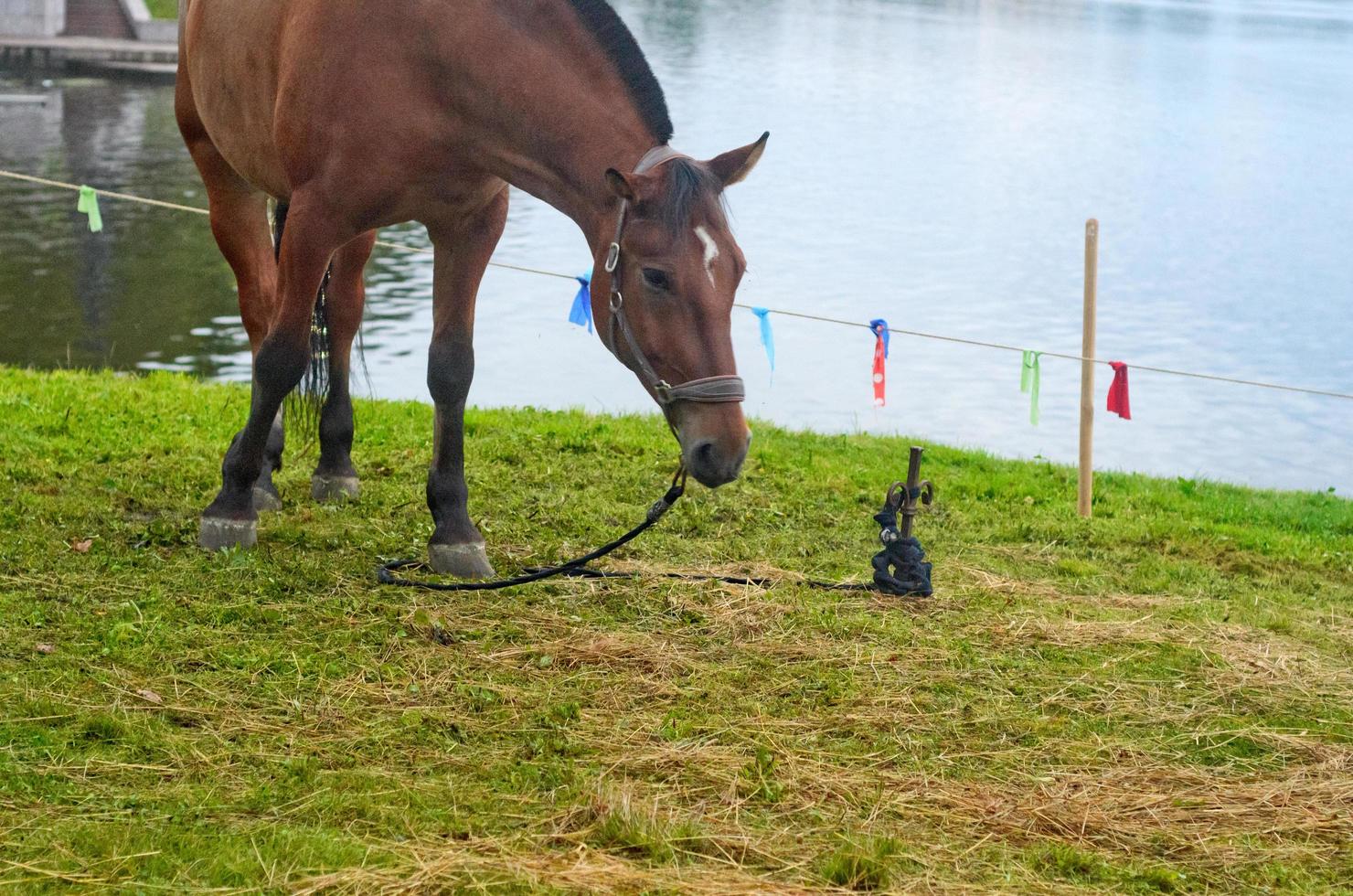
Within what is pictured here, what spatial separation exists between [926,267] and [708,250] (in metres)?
13.4

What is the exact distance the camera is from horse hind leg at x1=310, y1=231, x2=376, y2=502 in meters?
6.00

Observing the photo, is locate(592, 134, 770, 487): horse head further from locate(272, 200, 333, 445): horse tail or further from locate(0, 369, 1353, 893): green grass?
locate(272, 200, 333, 445): horse tail

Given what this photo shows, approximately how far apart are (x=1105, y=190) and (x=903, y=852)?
2154cm

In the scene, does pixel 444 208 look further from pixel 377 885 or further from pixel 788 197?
pixel 788 197

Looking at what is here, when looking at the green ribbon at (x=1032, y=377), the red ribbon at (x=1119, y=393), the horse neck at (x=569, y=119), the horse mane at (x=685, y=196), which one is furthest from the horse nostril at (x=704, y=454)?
the red ribbon at (x=1119, y=393)

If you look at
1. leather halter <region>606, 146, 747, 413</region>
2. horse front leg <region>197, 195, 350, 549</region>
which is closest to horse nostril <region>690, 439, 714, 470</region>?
leather halter <region>606, 146, 747, 413</region>

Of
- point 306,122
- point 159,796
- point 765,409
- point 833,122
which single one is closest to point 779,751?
point 159,796

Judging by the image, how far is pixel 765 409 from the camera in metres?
11.2

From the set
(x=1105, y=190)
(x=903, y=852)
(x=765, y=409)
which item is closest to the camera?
(x=903, y=852)

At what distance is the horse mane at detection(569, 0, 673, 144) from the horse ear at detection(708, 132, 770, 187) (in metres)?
0.25

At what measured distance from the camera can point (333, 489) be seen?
6.05 meters

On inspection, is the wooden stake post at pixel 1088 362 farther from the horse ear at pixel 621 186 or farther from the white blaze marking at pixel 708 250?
the horse ear at pixel 621 186

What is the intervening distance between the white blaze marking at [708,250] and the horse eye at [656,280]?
0.12 metres

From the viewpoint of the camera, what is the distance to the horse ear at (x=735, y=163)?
4.07 m
